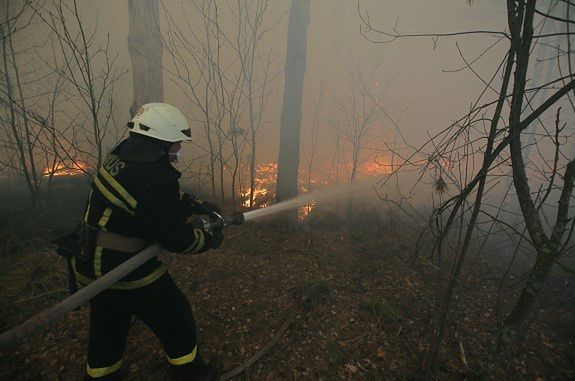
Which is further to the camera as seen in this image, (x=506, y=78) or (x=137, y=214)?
(x=137, y=214)

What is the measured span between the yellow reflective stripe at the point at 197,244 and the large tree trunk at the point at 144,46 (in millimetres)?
5613

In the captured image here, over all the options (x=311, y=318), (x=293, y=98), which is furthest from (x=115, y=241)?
(x=293, y=98)

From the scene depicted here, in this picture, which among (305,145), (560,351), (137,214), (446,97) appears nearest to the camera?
(137,214)

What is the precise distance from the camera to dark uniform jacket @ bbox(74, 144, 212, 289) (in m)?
2.31

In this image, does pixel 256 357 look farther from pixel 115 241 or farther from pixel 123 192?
pixel 123 192

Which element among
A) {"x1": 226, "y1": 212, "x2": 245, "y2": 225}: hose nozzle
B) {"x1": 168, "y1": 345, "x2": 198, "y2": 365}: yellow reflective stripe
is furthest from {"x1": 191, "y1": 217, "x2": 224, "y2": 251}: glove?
{"x1": 168, "y1": 345, "x2": 198, "y2": 365}: yellow reflective stripe

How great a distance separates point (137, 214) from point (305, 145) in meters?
19.4

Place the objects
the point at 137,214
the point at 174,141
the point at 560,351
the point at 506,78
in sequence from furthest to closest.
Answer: the point at 560,351
the point at 174,141
the point at 137,214
the point at 506,78

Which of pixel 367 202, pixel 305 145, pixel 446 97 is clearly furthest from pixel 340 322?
pixel 446 97

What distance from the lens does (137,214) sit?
2.33 metres

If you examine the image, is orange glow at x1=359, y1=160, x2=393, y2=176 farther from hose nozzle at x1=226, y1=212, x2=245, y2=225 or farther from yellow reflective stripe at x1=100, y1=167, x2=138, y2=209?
yellow reflective stripe at x1=100, y1=167, x2=138, y2=209

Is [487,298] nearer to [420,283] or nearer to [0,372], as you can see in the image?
[420,283]

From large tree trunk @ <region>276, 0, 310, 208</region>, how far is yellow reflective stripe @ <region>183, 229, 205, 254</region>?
3.32 meters

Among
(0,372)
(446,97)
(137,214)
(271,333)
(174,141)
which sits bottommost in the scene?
(0,372)
